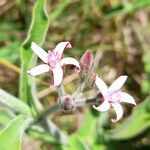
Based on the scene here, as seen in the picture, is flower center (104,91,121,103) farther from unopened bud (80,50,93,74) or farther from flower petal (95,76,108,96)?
unopened bud (80,50,93,74)

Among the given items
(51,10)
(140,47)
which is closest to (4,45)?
(51,10)

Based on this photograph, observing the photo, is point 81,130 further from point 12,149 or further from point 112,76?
point 12,149

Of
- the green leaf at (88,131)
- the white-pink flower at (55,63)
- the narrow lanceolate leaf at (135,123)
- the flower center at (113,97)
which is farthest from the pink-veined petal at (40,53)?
the green leaf at (88,131)

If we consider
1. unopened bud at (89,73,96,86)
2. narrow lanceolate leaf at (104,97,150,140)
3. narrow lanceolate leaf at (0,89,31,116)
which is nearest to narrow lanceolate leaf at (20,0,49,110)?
narrow lanceolate leaf at (0,89,31,116)

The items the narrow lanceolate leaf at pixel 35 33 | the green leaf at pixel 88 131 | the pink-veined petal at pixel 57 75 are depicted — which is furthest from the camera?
the green leaf at pixel 88 131

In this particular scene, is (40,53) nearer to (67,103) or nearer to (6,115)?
(67,103)

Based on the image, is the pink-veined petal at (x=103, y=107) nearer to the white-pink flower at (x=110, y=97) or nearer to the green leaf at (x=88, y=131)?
the white-pink flower at (x=110, y=97)

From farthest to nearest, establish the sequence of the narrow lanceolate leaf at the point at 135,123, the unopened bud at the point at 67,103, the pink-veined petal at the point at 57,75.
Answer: the narrow lanceolate leaf at the point at 135,123 → the unopened bud at the point at 67,103 → the pink-veined petal at the point at 57,75
